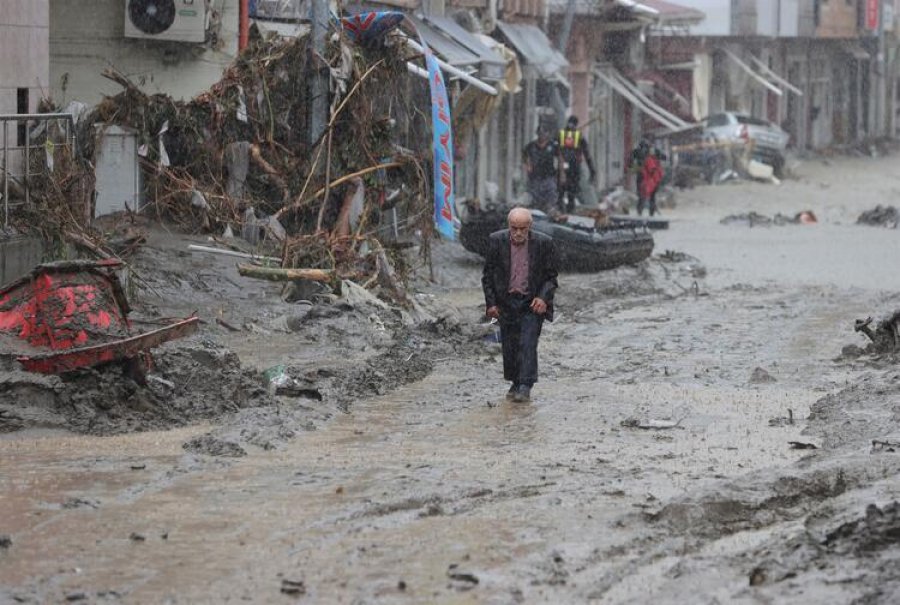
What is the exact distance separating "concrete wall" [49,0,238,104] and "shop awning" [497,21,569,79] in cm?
1274

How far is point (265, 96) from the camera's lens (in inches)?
747

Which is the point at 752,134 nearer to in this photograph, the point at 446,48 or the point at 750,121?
the point at 750,121

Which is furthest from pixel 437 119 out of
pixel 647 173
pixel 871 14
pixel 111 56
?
pixel 871 14

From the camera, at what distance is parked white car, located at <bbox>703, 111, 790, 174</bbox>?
45.1m

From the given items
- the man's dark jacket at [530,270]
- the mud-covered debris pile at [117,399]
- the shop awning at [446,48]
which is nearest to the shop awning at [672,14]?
the shop awning at [446,48]

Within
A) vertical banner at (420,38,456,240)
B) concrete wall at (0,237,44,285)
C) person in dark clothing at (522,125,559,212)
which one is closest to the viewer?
concrete wall at (0,237,44,285)

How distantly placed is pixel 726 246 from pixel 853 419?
57.3 ft

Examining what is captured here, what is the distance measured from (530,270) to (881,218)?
72.9 feet

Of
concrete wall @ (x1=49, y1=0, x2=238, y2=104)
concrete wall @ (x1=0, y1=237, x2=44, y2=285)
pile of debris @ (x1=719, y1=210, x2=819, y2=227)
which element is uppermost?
concrete wall @ (x1=49, y1=0, x2=238, y2=104)

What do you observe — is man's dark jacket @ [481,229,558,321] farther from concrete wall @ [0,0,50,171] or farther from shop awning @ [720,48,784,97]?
shop awning @ [720,48,784,97]

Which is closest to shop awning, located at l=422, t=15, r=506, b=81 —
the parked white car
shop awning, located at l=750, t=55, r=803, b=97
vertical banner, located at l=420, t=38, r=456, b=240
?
vertical banner, located at l=420, t=38, r=456, b=240

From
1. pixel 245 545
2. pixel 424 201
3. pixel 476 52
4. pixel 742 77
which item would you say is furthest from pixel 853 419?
pixel 742 77

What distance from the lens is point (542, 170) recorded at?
29.8 metres

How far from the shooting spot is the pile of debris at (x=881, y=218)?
3303 centimetres
